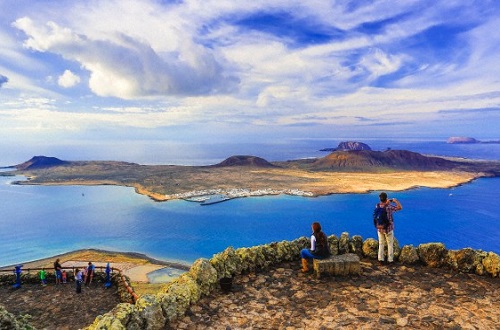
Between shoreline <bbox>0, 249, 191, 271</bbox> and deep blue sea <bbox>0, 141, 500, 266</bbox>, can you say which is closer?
shoreline <bbox>0, 249, 191, 271</bbox>

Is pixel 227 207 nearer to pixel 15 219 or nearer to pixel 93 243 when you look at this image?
pixel 93 243

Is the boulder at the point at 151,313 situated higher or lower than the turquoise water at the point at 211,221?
higher

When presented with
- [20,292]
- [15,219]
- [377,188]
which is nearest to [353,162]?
[377,188]

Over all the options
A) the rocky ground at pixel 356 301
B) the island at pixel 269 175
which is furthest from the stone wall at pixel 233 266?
the island at pixel 269 175

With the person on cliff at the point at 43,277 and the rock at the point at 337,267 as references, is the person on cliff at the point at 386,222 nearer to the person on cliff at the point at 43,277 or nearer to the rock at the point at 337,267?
the rock at the point at 337,267

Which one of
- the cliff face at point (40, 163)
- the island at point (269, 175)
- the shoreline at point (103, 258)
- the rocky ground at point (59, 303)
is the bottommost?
the shoreline at point (103, 258)

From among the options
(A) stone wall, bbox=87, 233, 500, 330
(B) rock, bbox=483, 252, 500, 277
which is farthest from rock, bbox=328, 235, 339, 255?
(B) rock, bbox=483, 252, 500, 277

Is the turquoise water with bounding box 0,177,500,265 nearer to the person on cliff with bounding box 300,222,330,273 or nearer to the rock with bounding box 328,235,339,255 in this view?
the rock with bounding box 328,235,339,255

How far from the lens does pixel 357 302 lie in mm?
7066

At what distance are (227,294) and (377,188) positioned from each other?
2756 inches

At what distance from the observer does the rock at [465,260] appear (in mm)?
8219

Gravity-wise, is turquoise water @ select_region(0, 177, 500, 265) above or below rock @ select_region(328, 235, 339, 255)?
below

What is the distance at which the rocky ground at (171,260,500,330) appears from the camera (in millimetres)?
6266

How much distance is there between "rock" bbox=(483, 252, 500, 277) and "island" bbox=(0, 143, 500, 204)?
57.6 meters
